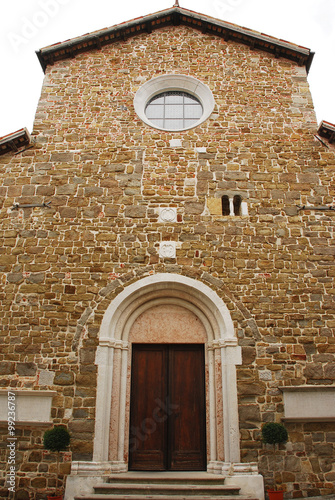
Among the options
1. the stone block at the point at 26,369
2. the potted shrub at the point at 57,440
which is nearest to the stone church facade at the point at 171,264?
the stone block at the point at 26,369

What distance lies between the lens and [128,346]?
23.3 ft

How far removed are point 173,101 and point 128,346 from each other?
5963 mm

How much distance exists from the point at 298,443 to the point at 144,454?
260 cm

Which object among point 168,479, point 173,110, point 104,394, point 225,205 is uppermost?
point 173,110

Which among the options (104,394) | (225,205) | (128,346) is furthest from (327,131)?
(104,394)

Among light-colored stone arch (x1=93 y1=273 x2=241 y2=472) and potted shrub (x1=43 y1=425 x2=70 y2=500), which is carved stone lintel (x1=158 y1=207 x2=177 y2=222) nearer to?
light-colored stone arch (x1=93 y1=273 x2=241 y2=472)

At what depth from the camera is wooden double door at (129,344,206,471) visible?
660 centimetres

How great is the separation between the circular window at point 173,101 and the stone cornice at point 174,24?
5.80 feet

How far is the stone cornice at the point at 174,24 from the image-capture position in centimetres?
940

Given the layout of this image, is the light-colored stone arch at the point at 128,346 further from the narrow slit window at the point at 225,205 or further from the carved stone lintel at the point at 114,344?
the narrow slit window at the point at 225,205

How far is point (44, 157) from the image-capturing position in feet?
27.5

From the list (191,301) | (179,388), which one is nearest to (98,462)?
(179,388)

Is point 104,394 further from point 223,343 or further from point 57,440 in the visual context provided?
point 223,343

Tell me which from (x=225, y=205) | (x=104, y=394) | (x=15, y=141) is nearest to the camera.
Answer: (x=104, y=394)
